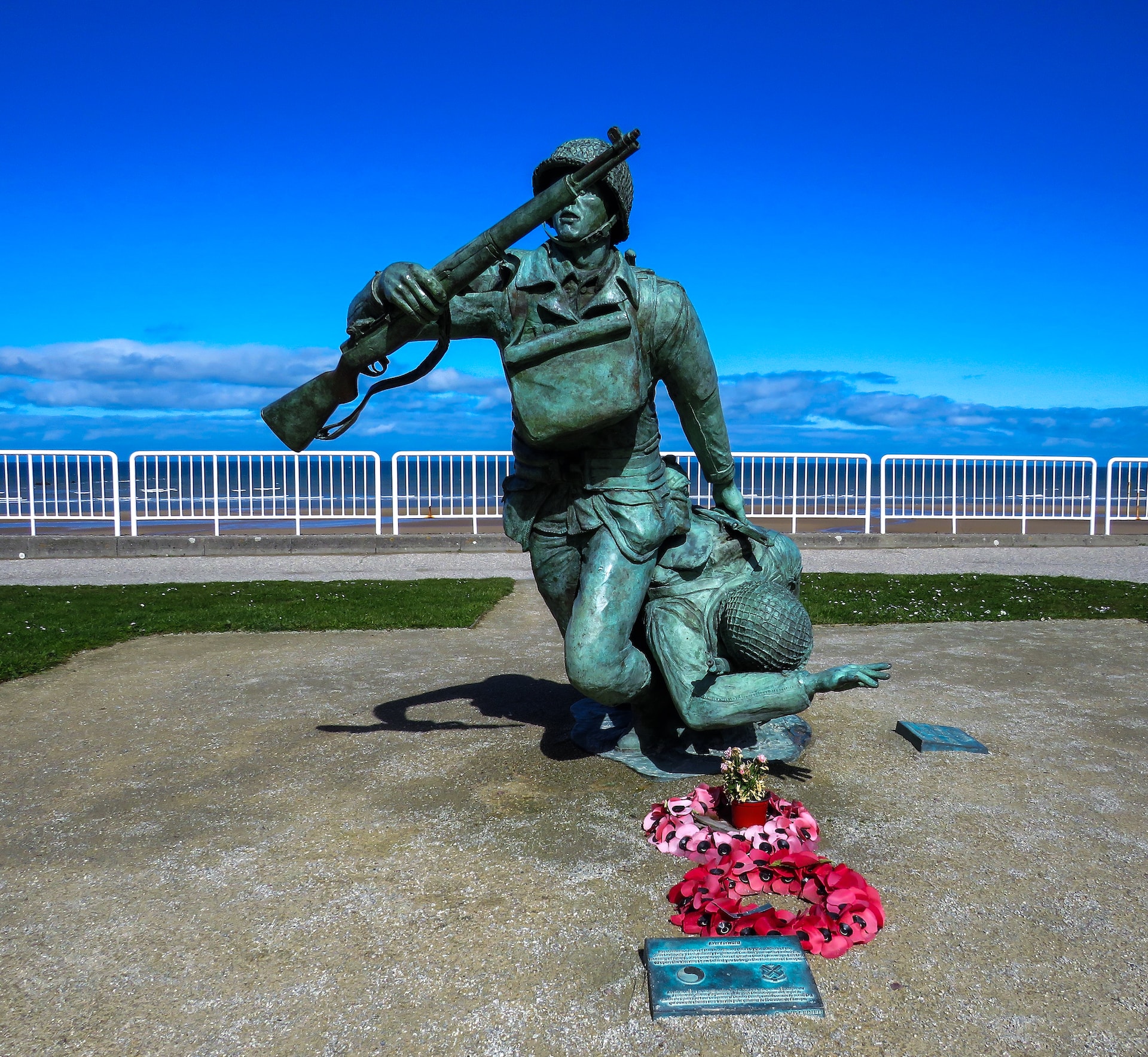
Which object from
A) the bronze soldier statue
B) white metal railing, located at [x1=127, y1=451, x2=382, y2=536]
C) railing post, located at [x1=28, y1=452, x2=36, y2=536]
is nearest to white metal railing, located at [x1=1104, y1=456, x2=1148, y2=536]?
white metal railing, located at [x1=127, y1=451, x2=382, y2=536]

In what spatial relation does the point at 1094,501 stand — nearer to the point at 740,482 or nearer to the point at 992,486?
the point at 992,486

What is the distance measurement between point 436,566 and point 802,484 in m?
7.00

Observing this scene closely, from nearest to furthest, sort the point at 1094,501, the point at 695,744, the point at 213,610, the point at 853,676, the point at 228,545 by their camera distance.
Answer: the point at 853,676 → the point at 695,744 → the point at 213,610 → the point at 228,545 → the point at 1094,501

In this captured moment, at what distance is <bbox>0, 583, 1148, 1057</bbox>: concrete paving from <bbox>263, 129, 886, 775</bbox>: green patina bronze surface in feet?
1.90

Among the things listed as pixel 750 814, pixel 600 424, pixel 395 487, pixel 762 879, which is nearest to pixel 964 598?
pixel 750 814

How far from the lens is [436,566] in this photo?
12945 millimetres

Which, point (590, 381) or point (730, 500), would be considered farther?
point (730, 500)

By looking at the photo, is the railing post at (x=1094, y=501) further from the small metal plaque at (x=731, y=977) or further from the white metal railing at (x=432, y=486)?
the small metal plaque at (x=731, y=977)

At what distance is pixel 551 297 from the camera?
11.4ft

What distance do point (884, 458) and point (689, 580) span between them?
12.9m

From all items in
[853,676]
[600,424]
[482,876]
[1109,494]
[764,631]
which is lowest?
[482,876]

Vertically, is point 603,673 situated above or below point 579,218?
below

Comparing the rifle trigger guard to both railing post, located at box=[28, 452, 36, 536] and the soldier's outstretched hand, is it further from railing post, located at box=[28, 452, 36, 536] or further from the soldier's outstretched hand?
railing post, located at box=[28, 452, 36, 536]

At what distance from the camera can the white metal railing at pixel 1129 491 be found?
16.0 metres
